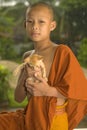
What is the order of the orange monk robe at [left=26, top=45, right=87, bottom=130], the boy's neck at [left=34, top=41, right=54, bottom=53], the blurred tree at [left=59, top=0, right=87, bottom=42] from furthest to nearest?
1. the blurred tree at [left=59, top=0, right=87, bottom=42]
2. the boy's neck at [left=34, top=41, right=54, bottom=53]
3. the orange monk robe at [left=26, top=45, right=87, bottom=130]

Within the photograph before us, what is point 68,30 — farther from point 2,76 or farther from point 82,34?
point 2,76

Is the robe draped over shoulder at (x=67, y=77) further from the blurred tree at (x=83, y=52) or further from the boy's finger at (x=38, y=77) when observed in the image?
the blurred tree at (x=83, y=52)

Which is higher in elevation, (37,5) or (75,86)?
(37,5)

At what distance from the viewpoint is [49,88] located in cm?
125

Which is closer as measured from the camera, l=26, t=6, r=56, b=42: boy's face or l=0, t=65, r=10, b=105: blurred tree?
l=26, t=6, r=56, b=42: boy's face

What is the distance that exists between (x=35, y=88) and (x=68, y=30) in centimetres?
151

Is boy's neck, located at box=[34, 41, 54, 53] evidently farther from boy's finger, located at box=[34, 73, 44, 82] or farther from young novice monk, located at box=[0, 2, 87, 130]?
boy's finger, located at box=[34, 73, 44, 82]

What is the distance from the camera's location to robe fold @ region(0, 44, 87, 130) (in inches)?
49.2

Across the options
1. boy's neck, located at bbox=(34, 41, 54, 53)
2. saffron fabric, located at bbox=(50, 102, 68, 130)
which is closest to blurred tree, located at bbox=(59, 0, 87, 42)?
boy's neck, located at bbox=(34, 41, 54, 53)

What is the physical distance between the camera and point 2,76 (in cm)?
272

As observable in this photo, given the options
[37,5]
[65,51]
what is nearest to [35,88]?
[65,51]

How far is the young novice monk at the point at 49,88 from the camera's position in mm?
1254

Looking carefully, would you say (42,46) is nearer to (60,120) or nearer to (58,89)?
(58,89)

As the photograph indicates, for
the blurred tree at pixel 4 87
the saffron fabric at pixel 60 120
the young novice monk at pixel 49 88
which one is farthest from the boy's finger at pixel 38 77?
the blurred tree at pixel 4 87
